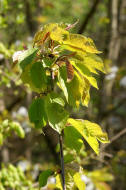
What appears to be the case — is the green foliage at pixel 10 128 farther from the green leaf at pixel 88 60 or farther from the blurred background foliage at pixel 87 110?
the green leaf at pixel 88 60

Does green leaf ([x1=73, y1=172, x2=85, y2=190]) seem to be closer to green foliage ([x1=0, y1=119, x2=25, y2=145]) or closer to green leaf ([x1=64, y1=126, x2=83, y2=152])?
green leaf ([x1=64, y1=126, x2=83, y2=152])

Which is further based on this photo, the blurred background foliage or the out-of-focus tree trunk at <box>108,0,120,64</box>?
the out-of-focus tree trunk at <box>108,0,120,64</box>

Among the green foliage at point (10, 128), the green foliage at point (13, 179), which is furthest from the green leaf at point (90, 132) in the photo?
the green foliage at point (13, 179)

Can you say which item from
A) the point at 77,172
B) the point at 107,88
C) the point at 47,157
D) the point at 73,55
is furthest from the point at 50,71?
the point at 47,157

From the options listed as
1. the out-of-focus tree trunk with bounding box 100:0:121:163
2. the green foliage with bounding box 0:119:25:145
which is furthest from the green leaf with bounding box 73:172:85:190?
the out-of-focus tree trunk with bounding box 100:0:121:163

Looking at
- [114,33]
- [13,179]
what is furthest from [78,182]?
[114,33]

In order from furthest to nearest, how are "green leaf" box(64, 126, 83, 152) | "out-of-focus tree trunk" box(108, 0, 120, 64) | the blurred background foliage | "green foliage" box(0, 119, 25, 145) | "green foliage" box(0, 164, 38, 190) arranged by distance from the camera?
"out-of-focus tree trunk" box(108, 0, 120, 64)
the blurred background foliage
"green foliage" box(0, 164, 38, 190)
"green foliage" box(0, 119, 25, 145)
"green leaf" box(64, 126, 83, 152)

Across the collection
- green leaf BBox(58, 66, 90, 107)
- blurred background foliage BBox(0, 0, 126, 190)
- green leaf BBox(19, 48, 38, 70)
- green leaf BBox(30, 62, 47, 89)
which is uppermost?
green leaf BBox(19, 48, 38, 70)

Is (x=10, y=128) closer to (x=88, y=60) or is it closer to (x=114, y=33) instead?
(x=88, y=60)
